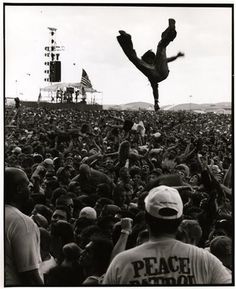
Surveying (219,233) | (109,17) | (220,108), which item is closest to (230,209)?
(219,233)

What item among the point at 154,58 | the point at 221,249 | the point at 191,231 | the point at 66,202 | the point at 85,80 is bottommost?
the point at 221,249

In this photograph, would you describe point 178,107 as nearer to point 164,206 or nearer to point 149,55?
point 149,55

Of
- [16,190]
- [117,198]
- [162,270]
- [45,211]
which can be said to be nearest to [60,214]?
[45,211]

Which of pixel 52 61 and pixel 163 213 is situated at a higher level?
pixel 52 61

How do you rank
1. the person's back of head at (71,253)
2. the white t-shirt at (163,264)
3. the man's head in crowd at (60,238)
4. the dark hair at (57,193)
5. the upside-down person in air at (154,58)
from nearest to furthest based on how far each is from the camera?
1. the white t-shirt at (163,264)
2. the person's back of head at (71,253)
3. the man's head in crowd at (60,238)
4. the dark hair at (57,193)
5. the upside-down person in air at (154,58)

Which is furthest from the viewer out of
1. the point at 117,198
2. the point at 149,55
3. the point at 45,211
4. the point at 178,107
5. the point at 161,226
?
the point at 178,107

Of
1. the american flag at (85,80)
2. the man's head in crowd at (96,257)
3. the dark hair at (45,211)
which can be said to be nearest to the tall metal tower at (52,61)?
the american flag at (85,80)

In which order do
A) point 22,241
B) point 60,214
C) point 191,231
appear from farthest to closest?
point 60,214
point 191,231
point 22,241

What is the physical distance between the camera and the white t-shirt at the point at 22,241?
3655 mm

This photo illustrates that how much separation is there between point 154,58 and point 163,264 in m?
3.15

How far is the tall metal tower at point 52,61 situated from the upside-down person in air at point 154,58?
67 centimetres

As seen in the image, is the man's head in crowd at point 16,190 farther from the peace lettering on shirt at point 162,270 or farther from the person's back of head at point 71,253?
the peace lettering on shirt at point 162,270

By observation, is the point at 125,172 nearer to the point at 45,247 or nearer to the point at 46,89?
the point at 46,89

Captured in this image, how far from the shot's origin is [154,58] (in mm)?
5949
